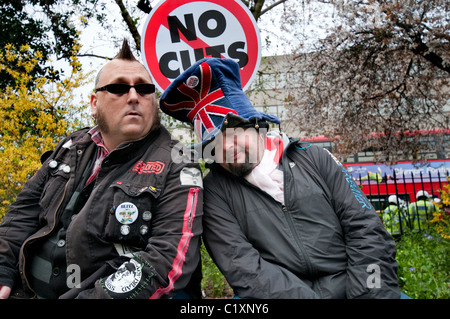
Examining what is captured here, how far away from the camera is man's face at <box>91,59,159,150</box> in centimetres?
219

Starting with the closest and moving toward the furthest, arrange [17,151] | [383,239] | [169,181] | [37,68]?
[383,239] < [169,181] < [17,151] < [37,68]

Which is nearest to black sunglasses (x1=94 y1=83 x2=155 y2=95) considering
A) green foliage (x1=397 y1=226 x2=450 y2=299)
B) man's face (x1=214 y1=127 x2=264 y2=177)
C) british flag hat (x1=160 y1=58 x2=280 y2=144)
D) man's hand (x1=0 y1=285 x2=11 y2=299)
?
british flag hat (x1=160 y1=58 x2=280 y2=144)

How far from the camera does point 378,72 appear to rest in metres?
8.68

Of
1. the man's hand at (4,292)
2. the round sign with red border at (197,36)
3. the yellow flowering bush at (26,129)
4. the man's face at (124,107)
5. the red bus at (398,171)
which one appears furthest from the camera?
the red bus at (398,171)

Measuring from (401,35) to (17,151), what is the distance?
25.8 feet

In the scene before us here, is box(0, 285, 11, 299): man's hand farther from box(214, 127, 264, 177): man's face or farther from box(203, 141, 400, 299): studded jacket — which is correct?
box(214, 127, 264, 177): man's face

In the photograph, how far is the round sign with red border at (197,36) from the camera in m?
2.53

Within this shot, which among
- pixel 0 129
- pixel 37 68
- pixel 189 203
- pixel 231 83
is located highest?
pixel 37 68

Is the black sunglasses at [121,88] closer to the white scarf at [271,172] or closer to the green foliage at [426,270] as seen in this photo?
the white scarf at [271,172]

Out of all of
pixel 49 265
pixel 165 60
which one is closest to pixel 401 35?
pixel 165 60

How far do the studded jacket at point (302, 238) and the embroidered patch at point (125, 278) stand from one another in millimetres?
461

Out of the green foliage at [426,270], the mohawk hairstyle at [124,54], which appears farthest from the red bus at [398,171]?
the mohawk hairstyle at [124,54]

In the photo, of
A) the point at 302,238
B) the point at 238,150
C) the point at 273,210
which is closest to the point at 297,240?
the point at 302,238

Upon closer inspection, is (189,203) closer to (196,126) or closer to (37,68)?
(196,126)
